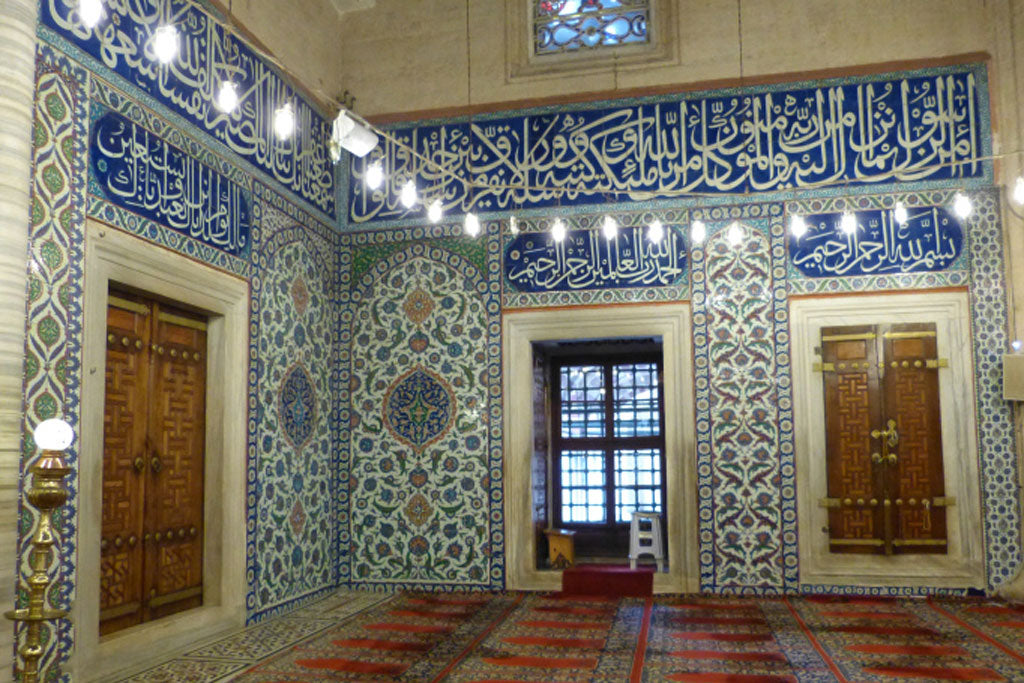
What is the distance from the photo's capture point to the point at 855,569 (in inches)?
203

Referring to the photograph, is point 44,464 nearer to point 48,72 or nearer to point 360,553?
point 48,72

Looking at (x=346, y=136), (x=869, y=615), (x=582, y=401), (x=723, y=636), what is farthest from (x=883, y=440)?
(x=346, y=136)

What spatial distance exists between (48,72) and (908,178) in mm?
4468

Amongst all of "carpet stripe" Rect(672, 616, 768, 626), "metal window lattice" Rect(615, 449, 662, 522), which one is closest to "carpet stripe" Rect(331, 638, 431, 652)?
"carpet stripe" Rect(672, 616, 768, 626)

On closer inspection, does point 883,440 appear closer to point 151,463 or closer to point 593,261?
point 593,261

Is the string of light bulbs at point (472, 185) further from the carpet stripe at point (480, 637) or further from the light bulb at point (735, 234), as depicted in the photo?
the carpet stripe at point (480, 637)

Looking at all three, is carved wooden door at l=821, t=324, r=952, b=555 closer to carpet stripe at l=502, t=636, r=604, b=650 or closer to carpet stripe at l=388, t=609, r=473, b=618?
carpet stripe at l=502, t=636, r=604, b=650

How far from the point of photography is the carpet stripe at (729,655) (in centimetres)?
374

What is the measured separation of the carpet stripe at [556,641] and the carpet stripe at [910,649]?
1.08 m

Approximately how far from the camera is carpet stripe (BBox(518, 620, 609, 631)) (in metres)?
4.43

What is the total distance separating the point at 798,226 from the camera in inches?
208

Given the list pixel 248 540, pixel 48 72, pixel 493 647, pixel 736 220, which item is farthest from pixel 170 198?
pixel 736 220

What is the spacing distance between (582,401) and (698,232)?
196cm

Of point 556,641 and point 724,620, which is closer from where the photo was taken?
point 556,641
